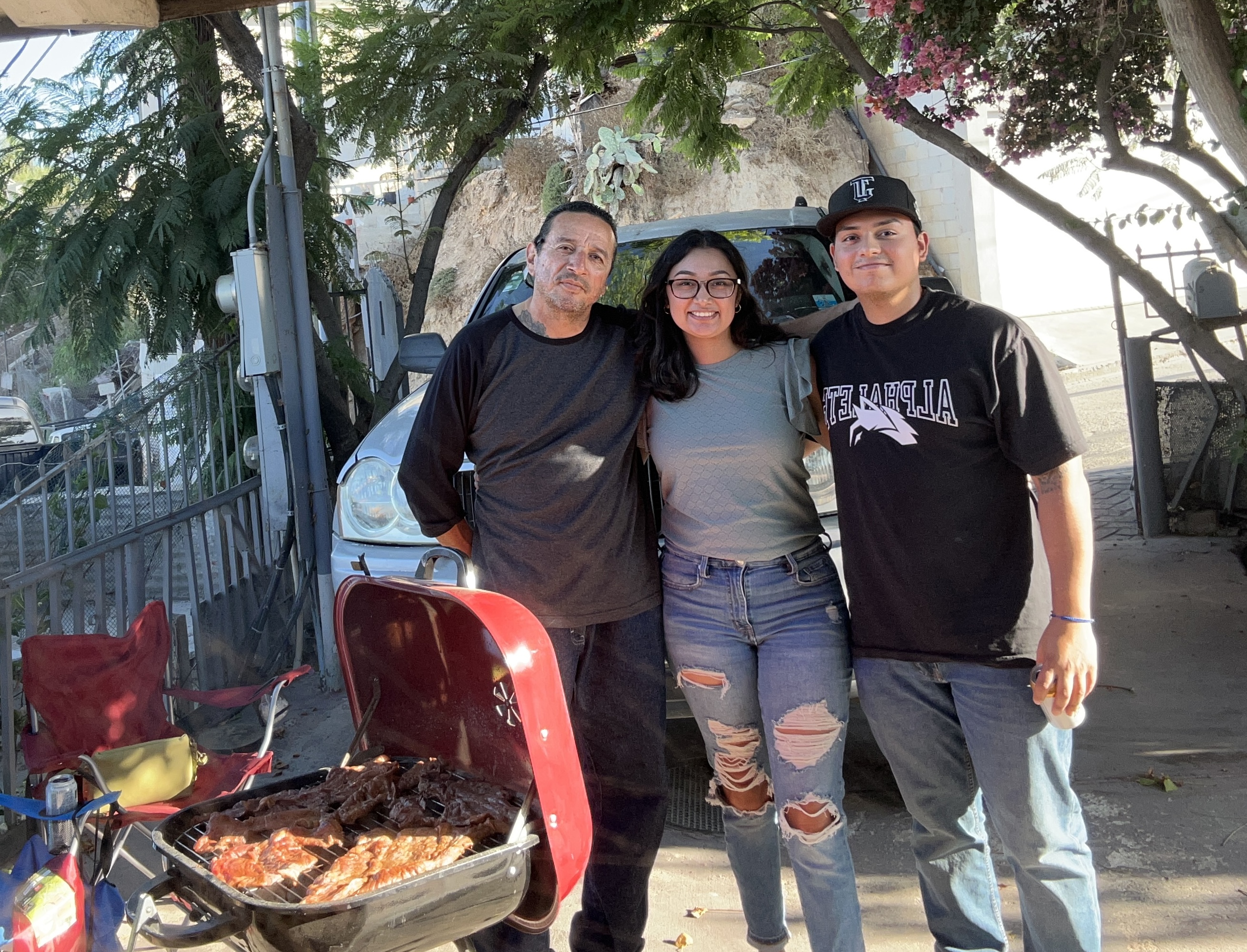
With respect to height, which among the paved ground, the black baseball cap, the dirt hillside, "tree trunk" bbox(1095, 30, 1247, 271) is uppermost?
the dirt hillside

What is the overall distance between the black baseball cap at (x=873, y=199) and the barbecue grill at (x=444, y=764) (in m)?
1.26

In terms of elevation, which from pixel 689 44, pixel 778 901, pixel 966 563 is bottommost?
pixel 778 901

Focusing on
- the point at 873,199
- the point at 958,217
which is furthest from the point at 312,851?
the point at 958,217

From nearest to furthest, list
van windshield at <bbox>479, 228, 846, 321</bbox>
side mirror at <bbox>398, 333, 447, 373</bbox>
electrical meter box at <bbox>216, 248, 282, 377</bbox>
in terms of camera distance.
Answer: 1. van windshield at <bbox>479, 228, 846, 321</bbox>
2. side mirror at <bbox>398, 333, 447, 373</bbox>
3. electrical meter box at <bbox>216, 248, 282, 377</bbox>

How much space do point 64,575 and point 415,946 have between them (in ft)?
10.5

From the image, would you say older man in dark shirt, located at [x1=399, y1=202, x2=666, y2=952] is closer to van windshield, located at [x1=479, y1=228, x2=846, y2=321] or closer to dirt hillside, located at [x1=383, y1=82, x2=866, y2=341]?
van windshield, located at [x1=479, y1=228, x2=846, y2=321]

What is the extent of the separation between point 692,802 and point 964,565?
211 cm

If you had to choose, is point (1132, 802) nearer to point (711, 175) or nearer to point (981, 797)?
point (981, 797)

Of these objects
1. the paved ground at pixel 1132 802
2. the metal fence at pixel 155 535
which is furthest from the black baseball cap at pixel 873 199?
the metal fence at pixel 155 535

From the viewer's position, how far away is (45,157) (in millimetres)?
6168

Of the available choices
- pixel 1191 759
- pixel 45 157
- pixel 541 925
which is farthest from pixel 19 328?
pixel 1191 759

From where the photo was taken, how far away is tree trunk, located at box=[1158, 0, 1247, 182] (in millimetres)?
3656

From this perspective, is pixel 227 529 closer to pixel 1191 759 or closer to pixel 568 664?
→ pixel 568 664

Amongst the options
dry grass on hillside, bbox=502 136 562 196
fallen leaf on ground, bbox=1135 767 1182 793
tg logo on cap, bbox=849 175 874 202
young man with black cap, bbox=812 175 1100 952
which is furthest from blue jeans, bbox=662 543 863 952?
dry grass on hillside, bbox=502 136 562 196
